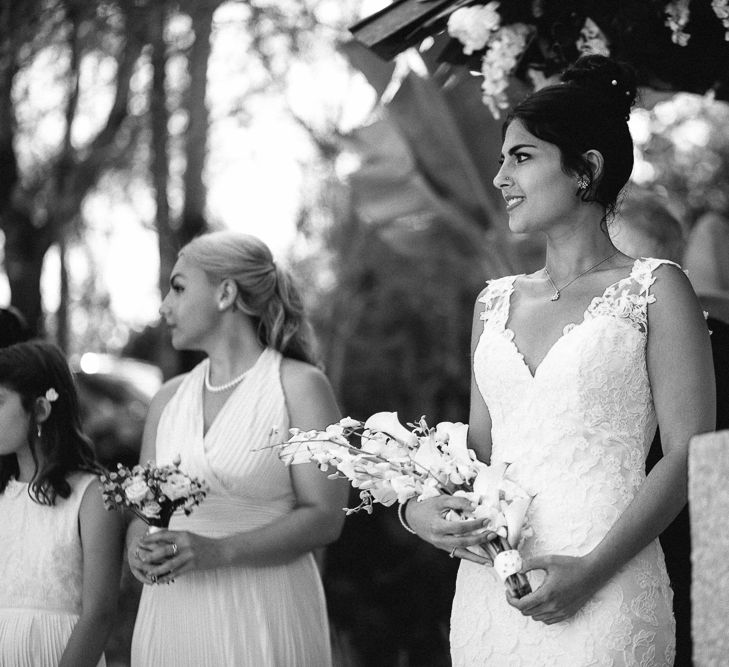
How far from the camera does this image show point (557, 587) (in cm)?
269

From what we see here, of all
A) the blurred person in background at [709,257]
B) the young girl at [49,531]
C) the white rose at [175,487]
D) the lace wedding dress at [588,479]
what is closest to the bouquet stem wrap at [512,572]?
the lace wedding dress at [588,479]

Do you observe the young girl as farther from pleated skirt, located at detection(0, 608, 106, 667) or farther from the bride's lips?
the bride's lips

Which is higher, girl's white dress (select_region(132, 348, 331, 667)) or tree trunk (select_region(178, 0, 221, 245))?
tree trunk (select_region(178, 0, 221, 245))

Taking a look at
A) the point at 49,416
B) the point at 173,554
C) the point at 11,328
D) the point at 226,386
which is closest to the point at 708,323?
the point at 226,386

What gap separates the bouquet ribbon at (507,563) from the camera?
2.71 metres

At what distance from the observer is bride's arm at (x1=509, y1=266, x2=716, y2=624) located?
2.71 metres

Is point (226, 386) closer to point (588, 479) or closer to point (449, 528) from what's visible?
point (449, 528)

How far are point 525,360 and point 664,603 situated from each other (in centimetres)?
74

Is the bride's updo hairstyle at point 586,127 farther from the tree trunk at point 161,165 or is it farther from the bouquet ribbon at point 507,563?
the tree trunk at point 161,165

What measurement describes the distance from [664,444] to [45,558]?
7.65 ft

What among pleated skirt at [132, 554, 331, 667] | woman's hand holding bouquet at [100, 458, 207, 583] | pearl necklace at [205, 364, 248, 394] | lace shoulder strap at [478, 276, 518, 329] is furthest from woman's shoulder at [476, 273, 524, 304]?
pleated skirt at [132, 554, 331, 667]

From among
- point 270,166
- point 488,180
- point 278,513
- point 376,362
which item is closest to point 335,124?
point 270,166

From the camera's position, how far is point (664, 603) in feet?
9.33

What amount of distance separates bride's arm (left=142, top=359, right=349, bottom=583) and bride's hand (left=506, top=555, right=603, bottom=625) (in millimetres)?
1264
